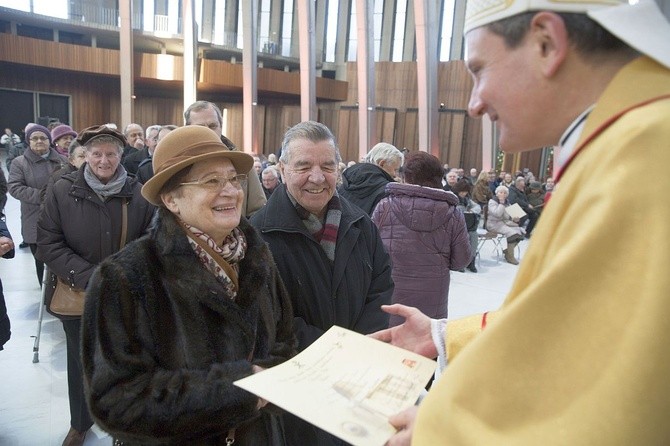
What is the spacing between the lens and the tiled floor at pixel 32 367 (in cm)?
276

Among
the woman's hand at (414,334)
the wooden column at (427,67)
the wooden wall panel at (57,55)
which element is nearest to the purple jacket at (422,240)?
the woman's hand at (414,334)

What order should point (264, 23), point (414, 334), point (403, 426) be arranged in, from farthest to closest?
point (264, 23)
point (414, 334)
point (403, 426)

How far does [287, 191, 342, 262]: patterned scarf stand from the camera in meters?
2.07

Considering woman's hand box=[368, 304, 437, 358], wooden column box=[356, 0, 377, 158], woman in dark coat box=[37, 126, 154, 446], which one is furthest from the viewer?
wooden column box=[356, 0, 377, 158]

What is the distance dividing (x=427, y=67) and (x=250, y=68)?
5469mm

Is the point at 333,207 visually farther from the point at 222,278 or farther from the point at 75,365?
the point at 75,365

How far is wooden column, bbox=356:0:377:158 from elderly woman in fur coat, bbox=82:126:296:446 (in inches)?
529

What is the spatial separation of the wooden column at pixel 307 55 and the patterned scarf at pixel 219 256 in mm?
14586

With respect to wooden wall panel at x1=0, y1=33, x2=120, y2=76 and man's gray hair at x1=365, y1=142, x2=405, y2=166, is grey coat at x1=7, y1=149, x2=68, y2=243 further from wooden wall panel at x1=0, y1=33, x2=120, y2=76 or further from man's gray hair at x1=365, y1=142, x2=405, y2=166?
wooden wall panel at x1=0, y1=33, x2=120, y2=76

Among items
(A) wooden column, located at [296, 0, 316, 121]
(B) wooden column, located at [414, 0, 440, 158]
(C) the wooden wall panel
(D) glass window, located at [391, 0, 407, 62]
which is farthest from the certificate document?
(D) glass window, located at [391, 0, 407, 62]

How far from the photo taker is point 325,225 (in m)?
2.12

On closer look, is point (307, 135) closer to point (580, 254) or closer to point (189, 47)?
point (580, 254)

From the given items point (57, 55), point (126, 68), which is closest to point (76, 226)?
point (126, 68)

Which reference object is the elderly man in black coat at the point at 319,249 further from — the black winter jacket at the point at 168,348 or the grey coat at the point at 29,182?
the grey coat at the point at 29,182
